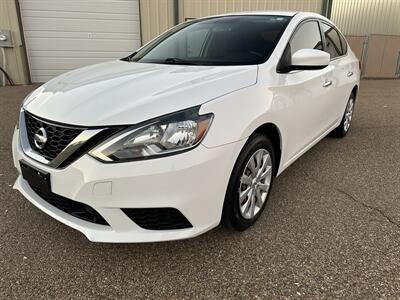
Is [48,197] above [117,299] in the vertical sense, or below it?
above

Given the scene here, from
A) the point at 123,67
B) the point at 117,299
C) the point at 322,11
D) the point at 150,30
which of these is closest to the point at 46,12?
the point at 150,30

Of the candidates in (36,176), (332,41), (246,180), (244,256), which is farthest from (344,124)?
(36,176)

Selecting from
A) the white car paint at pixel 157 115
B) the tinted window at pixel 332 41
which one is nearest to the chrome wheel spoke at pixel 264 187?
the white car paint at pixel 157 115

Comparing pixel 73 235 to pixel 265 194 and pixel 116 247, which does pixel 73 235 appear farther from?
pixel 265 194

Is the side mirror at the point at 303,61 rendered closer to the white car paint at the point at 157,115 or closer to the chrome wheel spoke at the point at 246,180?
the white car paint at the point at 157,115

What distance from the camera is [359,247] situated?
2342 millimetres

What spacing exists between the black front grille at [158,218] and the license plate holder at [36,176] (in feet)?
1.63

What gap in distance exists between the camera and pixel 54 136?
1.97 m

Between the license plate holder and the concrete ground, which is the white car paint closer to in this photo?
the license plate holder

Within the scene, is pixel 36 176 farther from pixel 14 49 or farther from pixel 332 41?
pixel 14 49

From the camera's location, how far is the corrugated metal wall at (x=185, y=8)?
9.34 m

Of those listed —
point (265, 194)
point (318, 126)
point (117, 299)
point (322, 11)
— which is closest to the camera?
point (117, 299)

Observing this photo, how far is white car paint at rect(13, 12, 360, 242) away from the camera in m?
1.83

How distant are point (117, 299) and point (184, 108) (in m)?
1.08
